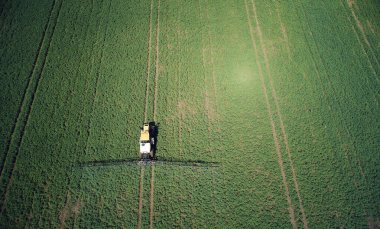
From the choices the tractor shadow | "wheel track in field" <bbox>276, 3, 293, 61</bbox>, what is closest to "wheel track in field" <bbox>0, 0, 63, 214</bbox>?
the tractor shadow

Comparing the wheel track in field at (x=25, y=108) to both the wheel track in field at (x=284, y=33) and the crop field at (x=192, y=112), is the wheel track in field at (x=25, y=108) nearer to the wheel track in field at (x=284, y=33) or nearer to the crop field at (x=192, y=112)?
the crop field at (x=192, y=112)

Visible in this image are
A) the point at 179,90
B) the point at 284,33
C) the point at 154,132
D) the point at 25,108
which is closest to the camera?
the point at 154,132

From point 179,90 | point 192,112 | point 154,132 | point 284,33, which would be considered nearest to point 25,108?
point 154,132

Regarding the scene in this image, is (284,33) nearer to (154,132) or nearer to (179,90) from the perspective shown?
(179,90)

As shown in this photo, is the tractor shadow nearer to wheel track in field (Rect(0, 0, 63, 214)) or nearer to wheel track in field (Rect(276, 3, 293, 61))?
wheel track in field (Rect(0, 0, 63, 214))

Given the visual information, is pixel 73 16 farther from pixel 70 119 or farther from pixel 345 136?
pixel 345 136

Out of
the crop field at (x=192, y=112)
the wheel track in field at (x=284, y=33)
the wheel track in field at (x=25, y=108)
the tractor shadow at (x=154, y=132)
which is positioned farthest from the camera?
the wheel track in field at (x=284, y=33)

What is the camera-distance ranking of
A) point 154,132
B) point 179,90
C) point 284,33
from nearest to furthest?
point 154,132
point 179,90
point 284,33

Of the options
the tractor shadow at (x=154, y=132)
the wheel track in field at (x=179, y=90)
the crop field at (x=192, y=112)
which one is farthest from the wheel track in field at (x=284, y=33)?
the tractor shadow at (x=154, y=132)

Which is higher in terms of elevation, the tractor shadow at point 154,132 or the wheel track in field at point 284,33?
the wheel track in field at point 284,33
